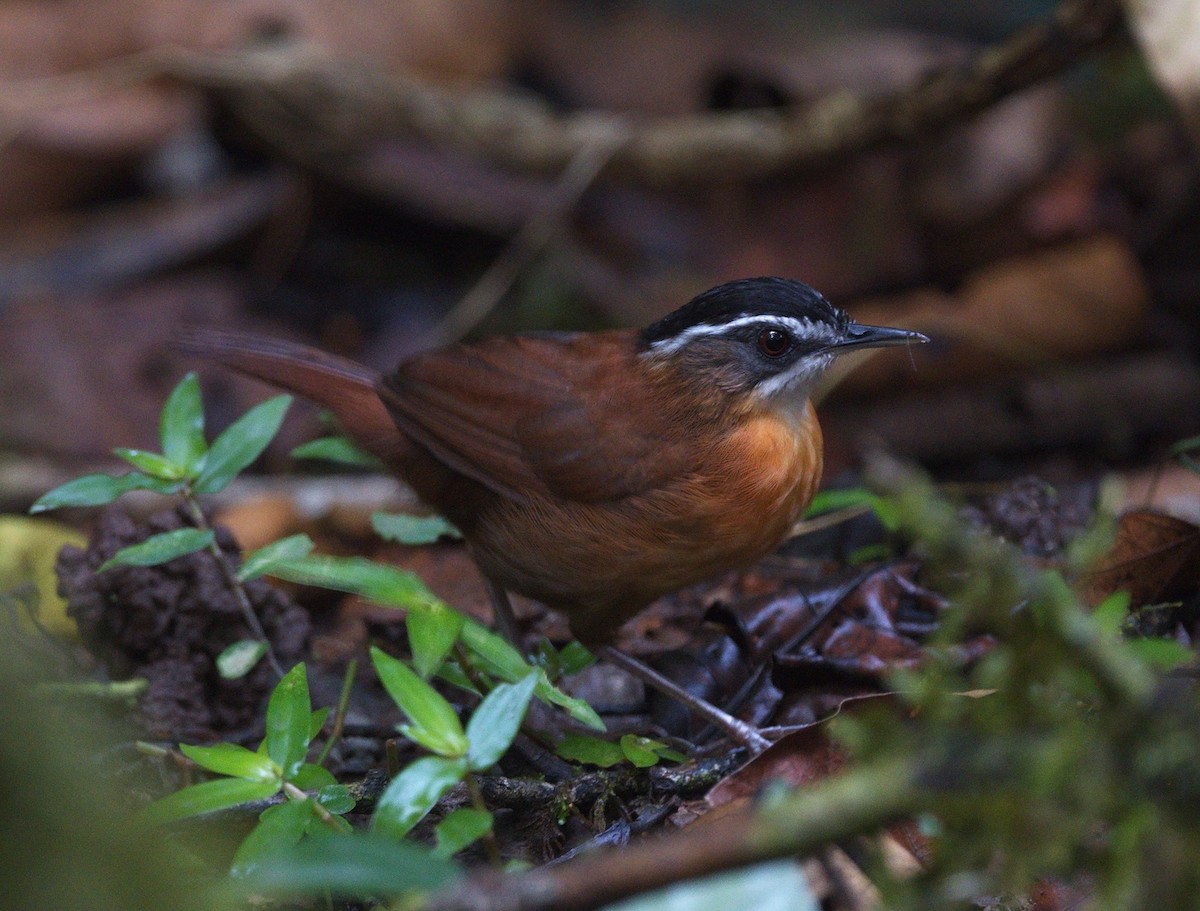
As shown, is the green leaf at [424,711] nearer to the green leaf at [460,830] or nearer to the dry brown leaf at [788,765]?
the green leaf at [460,830]

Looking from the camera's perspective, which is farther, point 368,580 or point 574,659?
point 574,659

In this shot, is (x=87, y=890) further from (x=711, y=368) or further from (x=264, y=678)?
(x=711, y=368)

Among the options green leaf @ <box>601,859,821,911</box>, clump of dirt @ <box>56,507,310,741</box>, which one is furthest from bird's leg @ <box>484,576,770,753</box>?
green leaf @ <box>601,859,821,911</box>

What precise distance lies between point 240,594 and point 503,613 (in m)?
0.95

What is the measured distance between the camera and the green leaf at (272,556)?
2482 mm

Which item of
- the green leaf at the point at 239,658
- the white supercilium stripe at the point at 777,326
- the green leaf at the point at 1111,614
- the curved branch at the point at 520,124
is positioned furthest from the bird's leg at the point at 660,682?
the curved branch at the point at 520,124

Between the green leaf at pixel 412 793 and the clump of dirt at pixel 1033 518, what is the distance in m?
2.41

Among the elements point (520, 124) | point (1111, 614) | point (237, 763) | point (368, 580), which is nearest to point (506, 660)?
point (368, 580)

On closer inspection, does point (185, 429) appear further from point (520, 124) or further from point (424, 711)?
point (520, 124)

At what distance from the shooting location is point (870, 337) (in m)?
3.86

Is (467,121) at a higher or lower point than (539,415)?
higher

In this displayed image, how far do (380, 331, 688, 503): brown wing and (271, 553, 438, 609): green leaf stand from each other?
141 cm

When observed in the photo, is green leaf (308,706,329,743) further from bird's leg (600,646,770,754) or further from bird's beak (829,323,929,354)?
bird's beak (829,323,929,354)

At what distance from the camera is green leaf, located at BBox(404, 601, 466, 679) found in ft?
7.71
